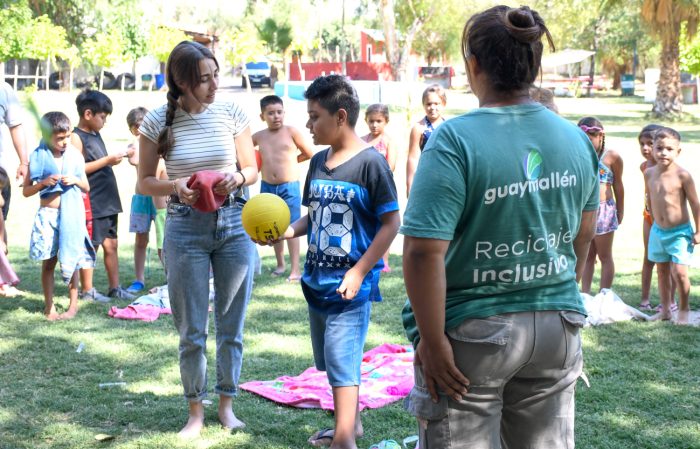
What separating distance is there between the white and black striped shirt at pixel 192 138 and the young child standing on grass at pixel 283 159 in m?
4.15

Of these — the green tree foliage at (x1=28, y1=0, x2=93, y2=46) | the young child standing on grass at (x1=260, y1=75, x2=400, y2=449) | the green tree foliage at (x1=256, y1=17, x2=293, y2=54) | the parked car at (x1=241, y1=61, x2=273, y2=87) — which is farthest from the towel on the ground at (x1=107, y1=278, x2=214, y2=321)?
the green tree foliage at (x1=256, y1=17, x2=293, y2=54)

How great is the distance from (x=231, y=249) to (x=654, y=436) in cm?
242

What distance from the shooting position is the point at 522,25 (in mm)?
Answer: 2396

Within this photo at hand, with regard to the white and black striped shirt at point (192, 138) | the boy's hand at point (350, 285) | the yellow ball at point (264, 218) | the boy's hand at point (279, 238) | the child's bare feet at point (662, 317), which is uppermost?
the white and black striped shirt at point (192, 138)

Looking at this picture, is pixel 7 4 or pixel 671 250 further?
pixel 671 250

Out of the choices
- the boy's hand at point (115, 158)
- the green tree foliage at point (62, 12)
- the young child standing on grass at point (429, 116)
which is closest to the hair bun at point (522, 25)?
the green tree foliage at point (62, 12)

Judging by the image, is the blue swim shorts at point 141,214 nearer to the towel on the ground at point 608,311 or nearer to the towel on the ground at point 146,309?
the towel on the ground at point 146,309

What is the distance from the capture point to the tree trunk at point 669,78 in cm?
2669

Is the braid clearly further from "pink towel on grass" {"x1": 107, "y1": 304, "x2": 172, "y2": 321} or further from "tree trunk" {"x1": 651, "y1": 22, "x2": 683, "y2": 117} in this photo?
"tree trunk" {"x1": 651, "y1": 22, "x2": 683, "y2": 117}

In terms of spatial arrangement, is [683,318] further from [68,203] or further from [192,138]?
[68,203]

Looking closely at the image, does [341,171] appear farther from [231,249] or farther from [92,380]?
[92,380]

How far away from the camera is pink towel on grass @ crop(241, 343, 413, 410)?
506cm

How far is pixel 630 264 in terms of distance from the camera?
9.20 m

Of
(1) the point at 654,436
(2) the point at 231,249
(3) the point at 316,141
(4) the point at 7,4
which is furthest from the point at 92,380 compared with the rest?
(4) the point at 7,4
